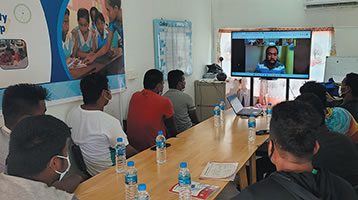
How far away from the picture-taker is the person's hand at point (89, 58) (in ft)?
11.0

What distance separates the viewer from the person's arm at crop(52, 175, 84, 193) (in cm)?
184

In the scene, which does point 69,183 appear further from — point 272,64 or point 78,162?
point 272,64

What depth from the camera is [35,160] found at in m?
1.37

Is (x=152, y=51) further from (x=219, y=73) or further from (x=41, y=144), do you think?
(x=41, y=144)

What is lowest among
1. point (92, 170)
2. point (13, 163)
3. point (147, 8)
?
point (92, 170)

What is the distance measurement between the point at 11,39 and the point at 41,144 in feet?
5.34

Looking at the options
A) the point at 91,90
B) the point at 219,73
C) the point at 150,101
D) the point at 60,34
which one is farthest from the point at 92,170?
the point at 219,73

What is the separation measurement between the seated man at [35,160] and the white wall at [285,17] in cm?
512

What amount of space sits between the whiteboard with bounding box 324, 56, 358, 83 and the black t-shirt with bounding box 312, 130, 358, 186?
11.5ft

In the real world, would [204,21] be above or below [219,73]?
above

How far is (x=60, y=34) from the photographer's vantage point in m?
3.05

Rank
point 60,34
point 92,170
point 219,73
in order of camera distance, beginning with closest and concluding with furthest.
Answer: point 92,170, point 60,34, point 219,73

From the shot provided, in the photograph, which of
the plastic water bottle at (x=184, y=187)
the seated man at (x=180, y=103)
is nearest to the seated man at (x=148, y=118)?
the seated man at (x=180, y=103)

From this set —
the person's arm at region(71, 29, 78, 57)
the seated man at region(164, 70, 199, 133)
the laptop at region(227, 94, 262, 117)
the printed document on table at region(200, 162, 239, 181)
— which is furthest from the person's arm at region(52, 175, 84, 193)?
the laptop at region(227, 94, 262, 117)
